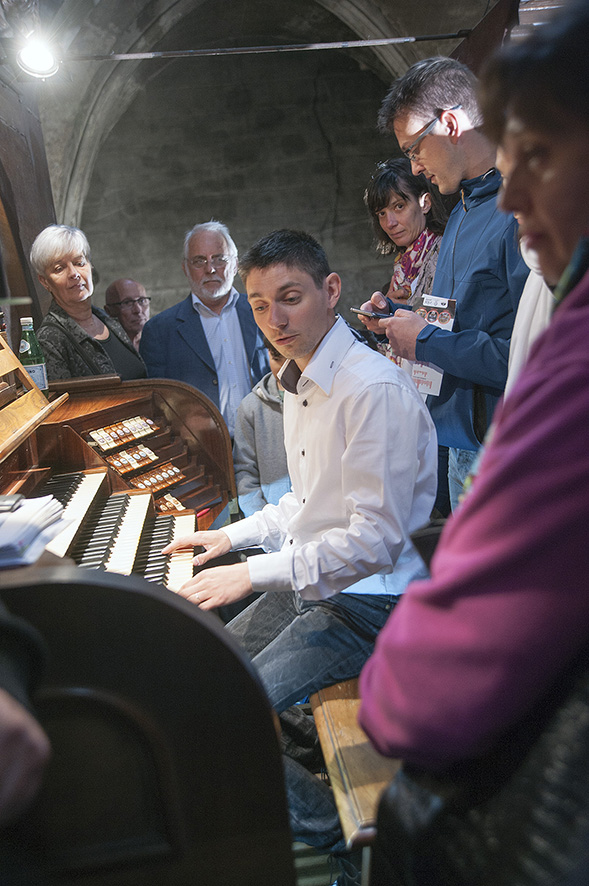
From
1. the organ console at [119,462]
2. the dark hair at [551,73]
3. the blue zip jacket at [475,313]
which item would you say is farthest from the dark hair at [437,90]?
the dark hair at [551,73]

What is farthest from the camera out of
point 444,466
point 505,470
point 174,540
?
point 444,466

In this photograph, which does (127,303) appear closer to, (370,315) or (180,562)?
(370,315)

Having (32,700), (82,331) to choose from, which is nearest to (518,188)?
(32,700)

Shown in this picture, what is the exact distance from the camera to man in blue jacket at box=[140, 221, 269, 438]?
382 centimetres

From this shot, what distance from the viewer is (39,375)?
277cm

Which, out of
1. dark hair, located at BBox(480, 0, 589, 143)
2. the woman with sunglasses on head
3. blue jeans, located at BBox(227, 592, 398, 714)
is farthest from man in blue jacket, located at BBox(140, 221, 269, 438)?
dark hair, located at BBox(480, 0, 589, 143)

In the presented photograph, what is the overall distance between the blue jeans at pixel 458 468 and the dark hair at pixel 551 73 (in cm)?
176

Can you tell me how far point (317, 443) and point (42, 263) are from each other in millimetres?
2130

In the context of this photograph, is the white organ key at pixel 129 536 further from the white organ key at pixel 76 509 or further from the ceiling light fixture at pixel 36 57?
the ceiling light fixture at pixel 36 57

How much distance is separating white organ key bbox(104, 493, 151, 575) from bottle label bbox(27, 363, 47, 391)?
29.7 inches

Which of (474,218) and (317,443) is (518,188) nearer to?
(317,443)

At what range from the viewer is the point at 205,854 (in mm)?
1020

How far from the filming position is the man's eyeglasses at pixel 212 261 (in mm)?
3787

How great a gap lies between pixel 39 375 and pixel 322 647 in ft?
6.17
